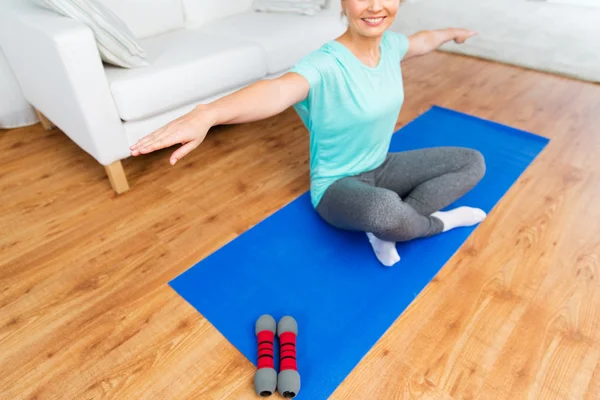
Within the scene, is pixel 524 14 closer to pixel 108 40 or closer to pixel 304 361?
pixel 108 40

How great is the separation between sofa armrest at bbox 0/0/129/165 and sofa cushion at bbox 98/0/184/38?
1.32 ft

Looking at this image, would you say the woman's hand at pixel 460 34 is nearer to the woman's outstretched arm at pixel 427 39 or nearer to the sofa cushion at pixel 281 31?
the woman's outstretched arm at pixel 427 39

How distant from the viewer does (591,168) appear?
1820mm

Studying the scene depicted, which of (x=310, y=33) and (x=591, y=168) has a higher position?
(x=310, y=33)

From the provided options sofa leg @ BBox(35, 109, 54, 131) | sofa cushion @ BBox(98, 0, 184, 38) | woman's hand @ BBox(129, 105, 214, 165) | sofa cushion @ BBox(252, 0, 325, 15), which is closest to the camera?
woman's hand @ BBox(129, 105, 214, 165)

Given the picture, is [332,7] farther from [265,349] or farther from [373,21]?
[265,349]

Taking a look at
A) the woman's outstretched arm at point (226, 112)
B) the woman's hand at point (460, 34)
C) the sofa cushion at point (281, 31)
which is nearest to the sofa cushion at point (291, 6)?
the sofa cushion at point (281, 31)

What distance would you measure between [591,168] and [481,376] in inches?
50.3

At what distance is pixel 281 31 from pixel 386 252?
1.30m

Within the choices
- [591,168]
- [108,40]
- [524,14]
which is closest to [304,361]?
[108,40]

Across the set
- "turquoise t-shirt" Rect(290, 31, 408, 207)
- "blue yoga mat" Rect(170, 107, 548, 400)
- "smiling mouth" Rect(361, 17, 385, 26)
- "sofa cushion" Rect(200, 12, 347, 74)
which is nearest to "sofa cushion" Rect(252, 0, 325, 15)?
"sofa cushion" Rect(200, 12, 347, 74)

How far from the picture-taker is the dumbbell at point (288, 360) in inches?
38.5

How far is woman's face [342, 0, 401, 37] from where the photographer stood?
3.44 feet

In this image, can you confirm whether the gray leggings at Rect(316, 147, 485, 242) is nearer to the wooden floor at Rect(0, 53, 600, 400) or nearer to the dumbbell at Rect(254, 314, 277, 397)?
the wooden floor at Rect(0, 53, 600, 400)
